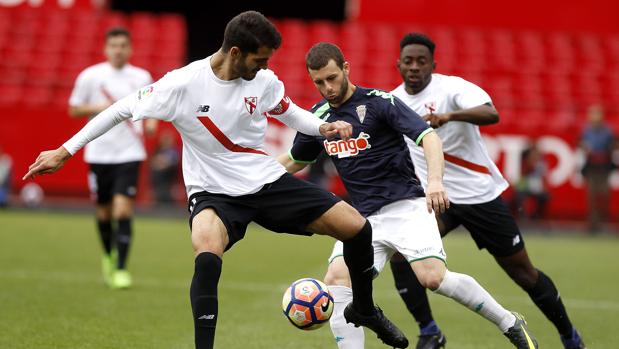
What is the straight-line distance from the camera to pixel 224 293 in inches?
379

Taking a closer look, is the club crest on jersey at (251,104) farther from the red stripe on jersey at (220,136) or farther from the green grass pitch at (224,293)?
the green grass pitch at (224,293)

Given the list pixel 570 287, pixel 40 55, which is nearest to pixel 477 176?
pixel 570 287

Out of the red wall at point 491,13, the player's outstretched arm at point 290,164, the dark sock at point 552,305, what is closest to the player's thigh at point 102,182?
the player's outstretched arm at point 290,164

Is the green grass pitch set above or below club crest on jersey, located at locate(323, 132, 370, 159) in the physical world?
below

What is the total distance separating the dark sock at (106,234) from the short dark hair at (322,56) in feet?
15.8

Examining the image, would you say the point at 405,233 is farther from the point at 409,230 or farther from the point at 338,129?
the point at 338,129

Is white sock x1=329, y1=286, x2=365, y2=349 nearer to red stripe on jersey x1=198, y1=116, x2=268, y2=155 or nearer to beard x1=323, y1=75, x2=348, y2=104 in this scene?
red stripe on jersey x1=198, y1=116, x2=268, y2=155

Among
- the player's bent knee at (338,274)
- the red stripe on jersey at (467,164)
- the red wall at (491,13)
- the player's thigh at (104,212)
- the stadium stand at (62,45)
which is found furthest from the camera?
the red wall at (491,13)

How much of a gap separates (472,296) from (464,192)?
1.24 metres

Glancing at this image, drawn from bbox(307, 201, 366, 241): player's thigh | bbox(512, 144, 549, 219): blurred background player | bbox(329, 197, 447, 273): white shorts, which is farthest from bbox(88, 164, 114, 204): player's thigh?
bbox(512, 144, 549, 219): blurred background player

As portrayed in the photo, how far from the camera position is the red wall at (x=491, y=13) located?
86.8 feet

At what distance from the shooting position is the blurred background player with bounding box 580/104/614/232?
57.9ft

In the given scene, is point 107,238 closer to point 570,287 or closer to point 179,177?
point 570,287

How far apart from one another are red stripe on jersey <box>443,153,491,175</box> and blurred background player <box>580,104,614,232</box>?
11023mm
